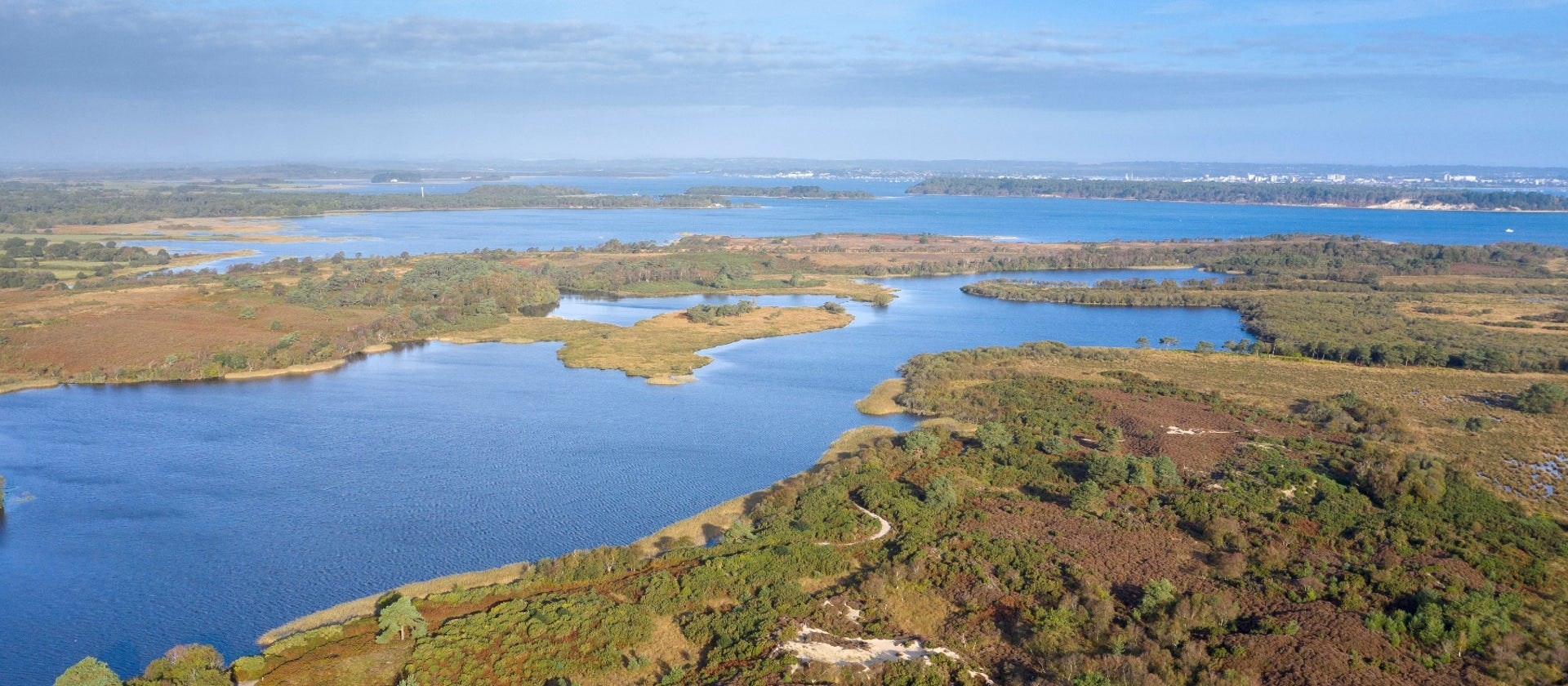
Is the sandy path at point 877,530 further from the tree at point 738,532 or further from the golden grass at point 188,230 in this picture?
the golden grass at point 188,230

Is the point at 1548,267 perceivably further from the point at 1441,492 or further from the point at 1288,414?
the point at 1441,492

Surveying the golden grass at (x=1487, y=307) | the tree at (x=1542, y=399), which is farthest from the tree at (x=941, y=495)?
the golden grass at (x=1487, y=307)

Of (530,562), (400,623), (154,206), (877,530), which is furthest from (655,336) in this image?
(154,206)

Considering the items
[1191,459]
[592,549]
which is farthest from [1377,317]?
[592,549]

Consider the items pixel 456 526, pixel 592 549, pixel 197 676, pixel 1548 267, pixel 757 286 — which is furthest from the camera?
pixel 1548 267

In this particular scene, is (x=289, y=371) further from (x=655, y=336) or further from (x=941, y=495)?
(x=941, y=495)

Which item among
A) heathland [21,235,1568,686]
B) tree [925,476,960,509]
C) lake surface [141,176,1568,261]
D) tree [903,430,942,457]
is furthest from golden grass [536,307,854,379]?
lake surface [141,176,1568,261]
